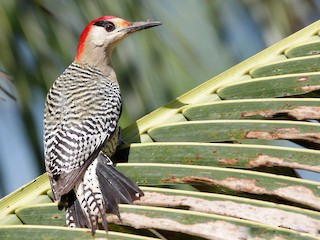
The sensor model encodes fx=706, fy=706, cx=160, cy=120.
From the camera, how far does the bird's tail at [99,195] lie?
6.76 feet

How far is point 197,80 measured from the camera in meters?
3.10

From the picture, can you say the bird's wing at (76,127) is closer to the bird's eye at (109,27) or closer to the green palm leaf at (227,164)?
the green palm leaf at (227,164)

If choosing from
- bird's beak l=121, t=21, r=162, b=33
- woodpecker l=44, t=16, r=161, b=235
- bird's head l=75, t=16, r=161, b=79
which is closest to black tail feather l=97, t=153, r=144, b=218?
woodpecker l=44, t=16, r=161, b=235

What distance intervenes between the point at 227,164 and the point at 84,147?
886 millimetres

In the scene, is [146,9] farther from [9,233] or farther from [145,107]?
[9,233]

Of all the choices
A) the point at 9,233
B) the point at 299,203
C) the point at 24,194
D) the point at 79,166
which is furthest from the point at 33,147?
the point at 299,203

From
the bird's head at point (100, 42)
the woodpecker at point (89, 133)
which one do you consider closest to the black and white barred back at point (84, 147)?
the woodpecker at point (89, 133)

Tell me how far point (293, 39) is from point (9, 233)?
1222mm

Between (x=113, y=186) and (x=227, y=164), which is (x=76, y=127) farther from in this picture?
(x=227, y=164)

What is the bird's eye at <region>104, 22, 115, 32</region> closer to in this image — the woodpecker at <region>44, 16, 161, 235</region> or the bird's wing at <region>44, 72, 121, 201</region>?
the woodpecker at <region>44, 16, 161, 235</region>

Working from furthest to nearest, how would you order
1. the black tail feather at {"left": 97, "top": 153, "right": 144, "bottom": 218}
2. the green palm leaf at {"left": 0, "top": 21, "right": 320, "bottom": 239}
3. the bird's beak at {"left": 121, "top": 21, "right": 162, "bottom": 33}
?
the bird's beak at {"left": 121, "top": 21, "right": 162, "bottom": 33}
the black tail feather at {"left": 97, "top": 153, "right": 144, "bottom": 218}
the green palm leaf at {"left": 0, "top": 21, "right": 320, "bottom": 239}

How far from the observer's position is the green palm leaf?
5.85 feet

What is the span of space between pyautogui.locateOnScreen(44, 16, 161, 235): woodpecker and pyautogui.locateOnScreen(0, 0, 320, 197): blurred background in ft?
0.32

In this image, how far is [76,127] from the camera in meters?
2.89
